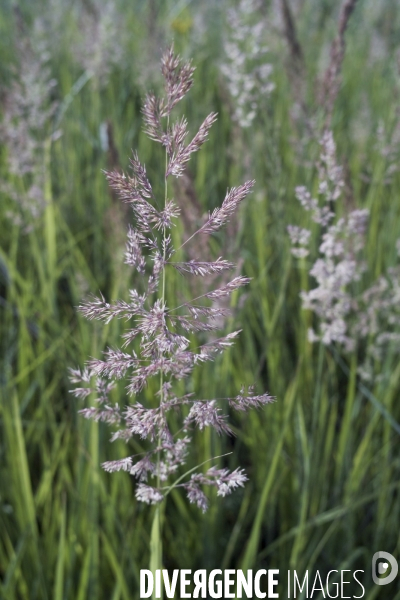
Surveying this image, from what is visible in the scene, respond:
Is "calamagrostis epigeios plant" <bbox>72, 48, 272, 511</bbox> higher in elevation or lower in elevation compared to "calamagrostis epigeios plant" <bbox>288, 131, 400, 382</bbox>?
lower

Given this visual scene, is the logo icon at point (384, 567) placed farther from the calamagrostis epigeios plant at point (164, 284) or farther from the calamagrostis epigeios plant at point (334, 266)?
the calamagrostis epigeios plant at point (164, 284)

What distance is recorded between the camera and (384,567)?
1.32 metres

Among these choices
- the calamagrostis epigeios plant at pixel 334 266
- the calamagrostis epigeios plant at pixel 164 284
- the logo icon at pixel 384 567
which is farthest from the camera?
the logo icon at pixel 384 567

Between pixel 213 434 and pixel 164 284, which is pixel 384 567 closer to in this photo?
pixel 213 434

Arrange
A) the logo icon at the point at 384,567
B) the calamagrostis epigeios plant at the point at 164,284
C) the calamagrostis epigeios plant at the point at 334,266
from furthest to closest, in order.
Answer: the logo icon at the point at 384,567 < the calamagrostis epigeios plant at the point at 334,266 < the calamagrostis epigeios plant at the point at 164,284

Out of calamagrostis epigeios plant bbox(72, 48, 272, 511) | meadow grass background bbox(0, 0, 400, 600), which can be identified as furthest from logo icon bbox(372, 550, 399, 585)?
calamagrostis epigeios plant bbox(72, 48, 272, 511)

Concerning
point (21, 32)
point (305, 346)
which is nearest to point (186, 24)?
point (21, 32)

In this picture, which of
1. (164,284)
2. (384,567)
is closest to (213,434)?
(384,567)

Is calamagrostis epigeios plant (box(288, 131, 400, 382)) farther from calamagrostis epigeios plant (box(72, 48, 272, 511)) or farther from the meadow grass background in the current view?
calamagrostis epigeios plant (box(72, 48, 272, 511))

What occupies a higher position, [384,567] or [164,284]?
[164,284]

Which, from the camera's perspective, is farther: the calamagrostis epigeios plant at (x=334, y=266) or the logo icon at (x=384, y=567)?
the logo icon at (x=384, y=567)

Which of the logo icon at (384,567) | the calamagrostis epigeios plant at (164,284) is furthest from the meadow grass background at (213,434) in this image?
the calamagrostis epigeios plant at (164,284)

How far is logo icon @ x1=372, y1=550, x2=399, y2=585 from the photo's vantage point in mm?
1221

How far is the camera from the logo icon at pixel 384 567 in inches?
48.1
